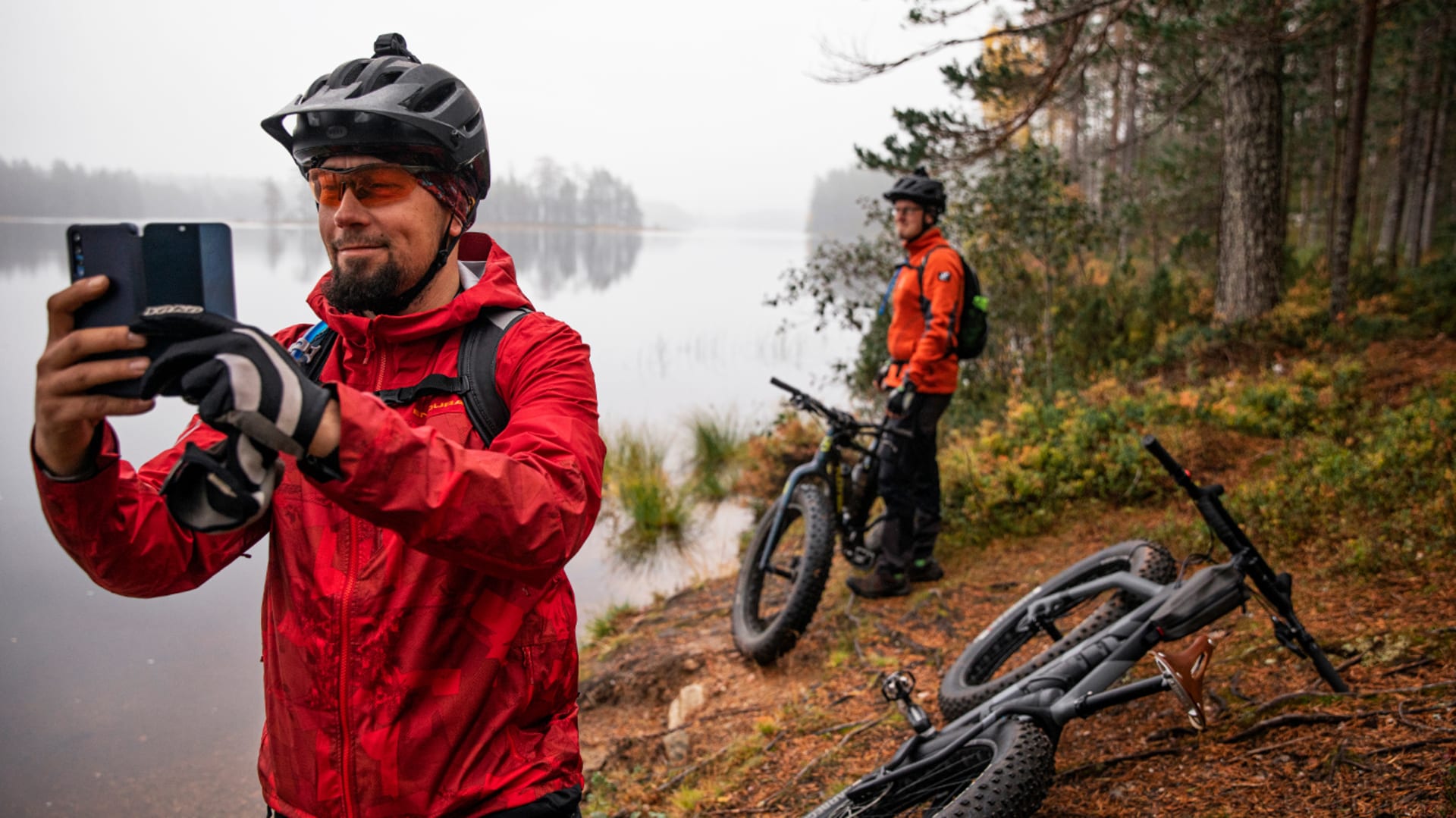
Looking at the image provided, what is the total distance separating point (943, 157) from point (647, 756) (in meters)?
6.31

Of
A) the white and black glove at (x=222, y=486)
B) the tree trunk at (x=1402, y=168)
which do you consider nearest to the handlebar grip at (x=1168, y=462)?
the white and black glove at (x=222, y=486)

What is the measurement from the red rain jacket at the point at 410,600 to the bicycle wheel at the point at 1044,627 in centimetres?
239

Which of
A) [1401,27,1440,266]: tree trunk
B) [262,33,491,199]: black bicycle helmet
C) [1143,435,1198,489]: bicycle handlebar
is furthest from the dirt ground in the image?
[1401,27,1440,266]: tree trunk

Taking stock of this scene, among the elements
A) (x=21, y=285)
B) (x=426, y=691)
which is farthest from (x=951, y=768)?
(x=21, y=285)

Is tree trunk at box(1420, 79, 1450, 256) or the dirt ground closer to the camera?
the dirt ground

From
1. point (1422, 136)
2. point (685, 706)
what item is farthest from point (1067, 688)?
point (1422, 136)

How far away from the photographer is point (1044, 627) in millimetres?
3941

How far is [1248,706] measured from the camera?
3416mm

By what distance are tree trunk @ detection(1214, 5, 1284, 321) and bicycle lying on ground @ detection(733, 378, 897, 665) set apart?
6284mm

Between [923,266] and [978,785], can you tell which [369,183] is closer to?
[978,785]

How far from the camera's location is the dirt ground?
2.96 meters

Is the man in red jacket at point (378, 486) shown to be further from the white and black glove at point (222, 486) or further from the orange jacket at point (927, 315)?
the orange jacket at point (927, 315)

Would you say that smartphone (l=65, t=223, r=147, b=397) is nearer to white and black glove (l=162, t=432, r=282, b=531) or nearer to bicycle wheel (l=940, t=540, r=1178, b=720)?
white and black glove (l=162, t=432, r=282, b=531)

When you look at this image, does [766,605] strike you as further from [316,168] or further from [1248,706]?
[316,168]
